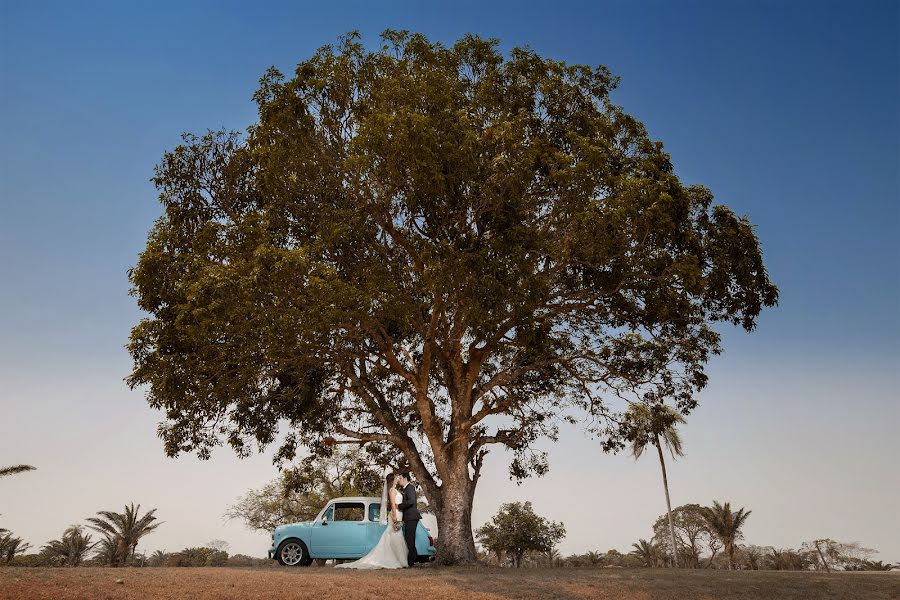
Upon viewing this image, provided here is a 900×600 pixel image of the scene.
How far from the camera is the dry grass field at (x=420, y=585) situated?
1077 centimetres

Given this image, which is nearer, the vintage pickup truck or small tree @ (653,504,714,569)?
the vintage pickup truck

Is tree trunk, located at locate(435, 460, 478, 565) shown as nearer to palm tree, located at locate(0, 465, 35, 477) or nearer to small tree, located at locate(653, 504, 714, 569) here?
palm tree, located at locate(0, 465, 35, 477)

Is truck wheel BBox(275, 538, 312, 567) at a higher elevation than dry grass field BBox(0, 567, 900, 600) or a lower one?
higher

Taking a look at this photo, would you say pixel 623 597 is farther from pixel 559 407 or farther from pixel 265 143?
pixel 265 143

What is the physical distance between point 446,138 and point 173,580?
37.7ft

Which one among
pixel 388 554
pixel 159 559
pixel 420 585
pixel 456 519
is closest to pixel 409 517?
pixel 388 554

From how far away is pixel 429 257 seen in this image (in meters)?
17.9

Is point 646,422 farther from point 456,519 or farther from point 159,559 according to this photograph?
point 159,559

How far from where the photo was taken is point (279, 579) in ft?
42.1

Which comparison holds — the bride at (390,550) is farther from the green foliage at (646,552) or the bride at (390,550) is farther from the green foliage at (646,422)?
the green foliage at (646,552)

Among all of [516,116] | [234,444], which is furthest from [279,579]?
[516,116]

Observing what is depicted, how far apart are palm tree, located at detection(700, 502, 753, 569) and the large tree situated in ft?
69.4

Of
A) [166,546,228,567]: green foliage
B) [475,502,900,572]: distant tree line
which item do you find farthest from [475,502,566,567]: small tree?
[166,546,228,567]: green foliage

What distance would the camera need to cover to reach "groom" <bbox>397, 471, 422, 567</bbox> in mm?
17219
